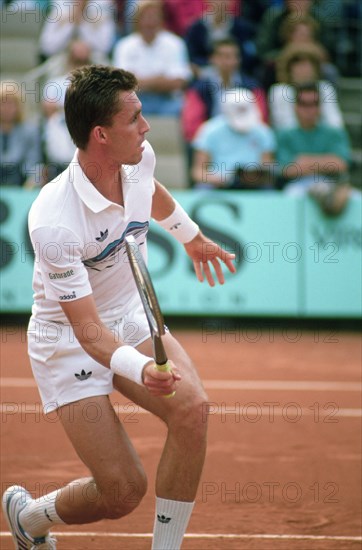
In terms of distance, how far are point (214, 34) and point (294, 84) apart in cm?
170

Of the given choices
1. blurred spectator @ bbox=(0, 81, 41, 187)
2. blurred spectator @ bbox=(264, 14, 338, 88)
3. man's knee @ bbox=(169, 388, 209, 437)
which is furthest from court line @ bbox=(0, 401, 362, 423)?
blurred spectator @ bbox=(264, 14, 338, 88)

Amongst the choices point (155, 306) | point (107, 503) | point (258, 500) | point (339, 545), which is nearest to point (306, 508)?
point (258, 500)

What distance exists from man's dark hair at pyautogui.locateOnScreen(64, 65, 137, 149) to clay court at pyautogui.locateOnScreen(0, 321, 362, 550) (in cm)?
123

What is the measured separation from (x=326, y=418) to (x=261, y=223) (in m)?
3.75

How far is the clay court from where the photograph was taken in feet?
17.7

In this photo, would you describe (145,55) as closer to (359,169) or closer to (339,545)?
(359,169)

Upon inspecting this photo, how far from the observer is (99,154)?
4.50 meters

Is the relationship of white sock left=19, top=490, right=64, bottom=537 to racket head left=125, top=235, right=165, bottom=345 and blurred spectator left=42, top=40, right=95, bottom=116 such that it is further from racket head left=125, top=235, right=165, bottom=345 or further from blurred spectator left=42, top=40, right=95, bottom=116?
blurred spectator left=42, top=40, right=95, bottom=116

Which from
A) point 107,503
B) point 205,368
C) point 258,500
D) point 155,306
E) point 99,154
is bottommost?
point 205,368

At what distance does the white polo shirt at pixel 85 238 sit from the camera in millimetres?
4352

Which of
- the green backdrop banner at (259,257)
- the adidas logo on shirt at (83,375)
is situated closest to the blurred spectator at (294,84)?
the green backdrop banner at (259,257)

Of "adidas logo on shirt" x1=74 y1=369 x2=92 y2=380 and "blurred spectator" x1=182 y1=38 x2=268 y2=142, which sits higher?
"adidas logo on shirt" x1=74 y1=369 x2=92 y2=380

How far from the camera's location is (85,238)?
175 inches

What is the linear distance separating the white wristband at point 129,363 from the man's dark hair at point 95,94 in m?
0.96
